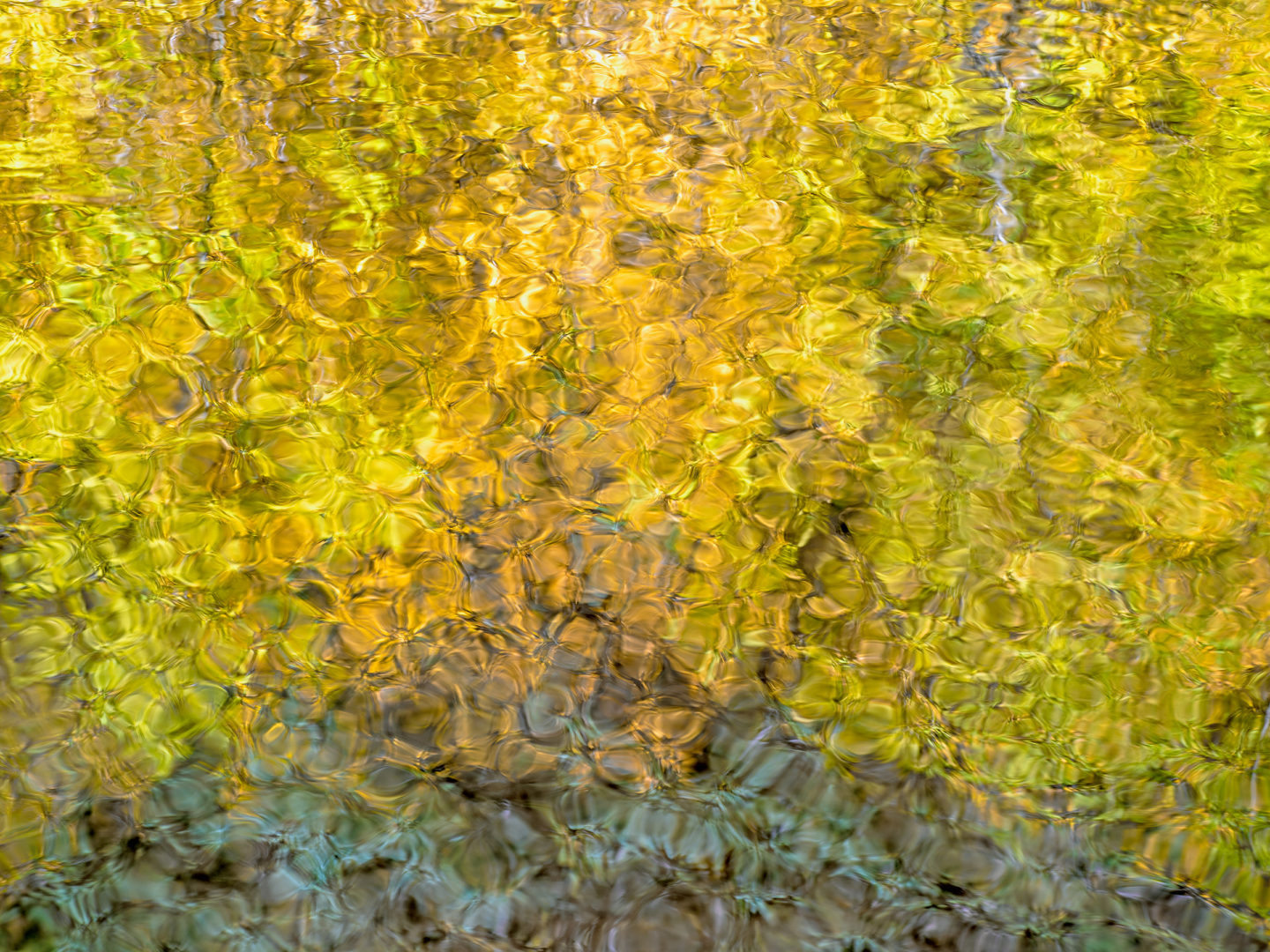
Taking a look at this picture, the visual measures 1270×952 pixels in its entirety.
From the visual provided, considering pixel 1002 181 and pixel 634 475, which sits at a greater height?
pixel 1002 181

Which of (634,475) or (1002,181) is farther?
(1002,181)

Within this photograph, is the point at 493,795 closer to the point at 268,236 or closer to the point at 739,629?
the point at 739,629

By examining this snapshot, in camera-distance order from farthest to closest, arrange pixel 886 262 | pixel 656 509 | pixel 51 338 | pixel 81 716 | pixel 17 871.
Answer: pixel 886 262 < pixel 51 338 < pixel 656 509 < pixel 81 716 < pixel 17 871

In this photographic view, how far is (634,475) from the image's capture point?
1693mm

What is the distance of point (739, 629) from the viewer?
5.13 feet

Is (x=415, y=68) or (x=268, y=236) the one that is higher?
(x=415, y=68)

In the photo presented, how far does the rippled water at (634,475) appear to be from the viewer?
1389 millimetres

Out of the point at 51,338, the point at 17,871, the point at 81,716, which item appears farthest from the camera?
the point at 51,338

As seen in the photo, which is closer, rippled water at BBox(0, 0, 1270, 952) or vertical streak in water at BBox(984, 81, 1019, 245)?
rippled water at BBox(0, 0, 1270, 952)

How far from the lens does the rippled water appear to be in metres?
1.39

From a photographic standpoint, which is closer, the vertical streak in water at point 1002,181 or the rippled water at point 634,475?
the rippled water at point 634,475

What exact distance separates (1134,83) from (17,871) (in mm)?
2399

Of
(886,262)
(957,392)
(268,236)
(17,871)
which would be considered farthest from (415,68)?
(17,871)

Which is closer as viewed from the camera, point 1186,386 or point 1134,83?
point 1186,386
